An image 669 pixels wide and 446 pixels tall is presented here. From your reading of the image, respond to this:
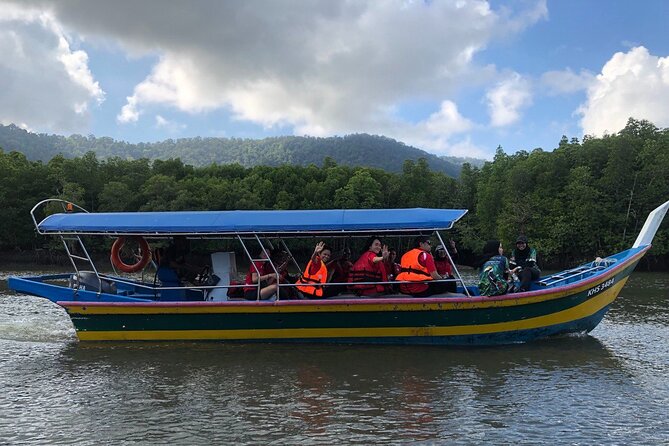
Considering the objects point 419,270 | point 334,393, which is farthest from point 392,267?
point 334,393

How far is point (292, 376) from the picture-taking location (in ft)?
29.5

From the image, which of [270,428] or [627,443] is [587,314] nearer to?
[627,443]

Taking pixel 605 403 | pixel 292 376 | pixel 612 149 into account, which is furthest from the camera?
pixel 612 149

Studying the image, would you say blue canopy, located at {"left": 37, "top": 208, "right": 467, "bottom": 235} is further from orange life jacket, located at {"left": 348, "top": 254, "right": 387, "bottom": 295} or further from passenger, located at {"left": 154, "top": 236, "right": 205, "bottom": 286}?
passenger, located at {"left": 154, "top": 236, "right": 205, "bottom": 286}

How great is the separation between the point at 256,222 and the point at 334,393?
403cm

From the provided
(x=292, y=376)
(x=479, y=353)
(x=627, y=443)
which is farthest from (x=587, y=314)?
(x=292, y=376)

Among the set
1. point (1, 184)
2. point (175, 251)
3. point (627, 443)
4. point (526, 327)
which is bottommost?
point (627, 443)

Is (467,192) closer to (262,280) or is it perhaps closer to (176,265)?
(176,265)

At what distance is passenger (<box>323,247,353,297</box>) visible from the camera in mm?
10891

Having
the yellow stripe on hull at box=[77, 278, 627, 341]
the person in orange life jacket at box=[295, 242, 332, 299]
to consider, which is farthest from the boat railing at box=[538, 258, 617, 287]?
the person in orange life jacket at box=[295, 242, 332, 299]

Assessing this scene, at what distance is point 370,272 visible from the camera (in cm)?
1088

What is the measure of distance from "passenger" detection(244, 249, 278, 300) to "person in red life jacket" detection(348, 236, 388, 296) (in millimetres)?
1572

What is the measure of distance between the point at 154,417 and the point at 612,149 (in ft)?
152

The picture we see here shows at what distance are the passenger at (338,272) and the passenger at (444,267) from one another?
185 cm
